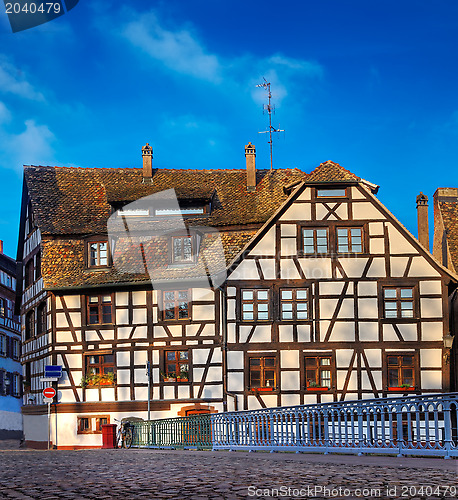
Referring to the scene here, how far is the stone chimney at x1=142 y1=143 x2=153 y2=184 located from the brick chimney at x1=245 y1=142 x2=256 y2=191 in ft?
14.2

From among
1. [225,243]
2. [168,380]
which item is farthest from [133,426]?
[225,243]

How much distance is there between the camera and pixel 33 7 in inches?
478

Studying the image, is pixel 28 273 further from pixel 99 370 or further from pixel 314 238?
pixel 314 238

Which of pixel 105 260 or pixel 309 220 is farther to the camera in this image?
pixel 105 260

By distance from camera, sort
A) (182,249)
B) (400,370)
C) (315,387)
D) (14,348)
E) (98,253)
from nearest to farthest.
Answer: (315,387)
(400,370)
(182,249)
(98,253)
(14,348)

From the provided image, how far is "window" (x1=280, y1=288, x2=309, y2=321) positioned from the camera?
3197cm

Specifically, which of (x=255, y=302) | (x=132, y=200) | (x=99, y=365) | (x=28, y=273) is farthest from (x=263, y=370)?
(x=28, y=273)

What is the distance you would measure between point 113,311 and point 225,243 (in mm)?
5176

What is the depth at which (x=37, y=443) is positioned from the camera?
35.1 meters

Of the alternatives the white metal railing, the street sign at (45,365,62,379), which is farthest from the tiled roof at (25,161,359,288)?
the white metal railing

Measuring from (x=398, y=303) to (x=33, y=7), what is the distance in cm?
2238

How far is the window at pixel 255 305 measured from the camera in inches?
1259

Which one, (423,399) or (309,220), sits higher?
(309,220)

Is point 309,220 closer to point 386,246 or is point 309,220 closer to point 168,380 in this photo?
point 386,246
